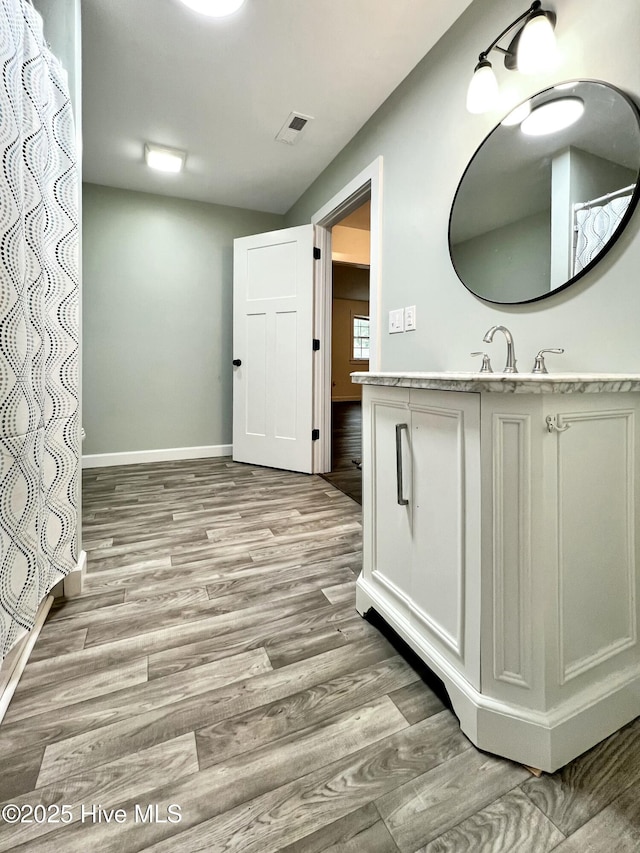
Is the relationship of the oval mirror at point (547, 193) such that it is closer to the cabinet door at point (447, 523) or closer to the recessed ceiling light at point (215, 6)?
the cabinet door at point (447, 523)

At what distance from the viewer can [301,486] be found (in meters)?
2.70

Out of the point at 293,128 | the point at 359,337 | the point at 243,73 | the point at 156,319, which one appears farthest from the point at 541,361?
the point at 359,337

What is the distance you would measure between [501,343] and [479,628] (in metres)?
1.01

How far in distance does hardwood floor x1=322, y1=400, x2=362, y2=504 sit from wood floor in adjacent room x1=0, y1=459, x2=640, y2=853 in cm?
127

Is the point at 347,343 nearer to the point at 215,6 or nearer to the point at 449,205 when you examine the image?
the point at 449,205

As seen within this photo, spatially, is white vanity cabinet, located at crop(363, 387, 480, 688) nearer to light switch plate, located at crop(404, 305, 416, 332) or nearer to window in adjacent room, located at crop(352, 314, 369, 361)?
light switch plate, located at crop(404, 305, 416, 332)

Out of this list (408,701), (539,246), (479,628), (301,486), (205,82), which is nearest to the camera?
(479,628)

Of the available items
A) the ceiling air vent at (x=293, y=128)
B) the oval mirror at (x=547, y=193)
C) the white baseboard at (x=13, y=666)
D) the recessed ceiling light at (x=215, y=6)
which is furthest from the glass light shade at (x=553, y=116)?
the white baseboard at (x=13, y=666)

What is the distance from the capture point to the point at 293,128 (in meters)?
2.32

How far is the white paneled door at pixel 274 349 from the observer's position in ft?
9.86

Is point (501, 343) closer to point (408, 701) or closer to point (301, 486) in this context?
point (408, 701)

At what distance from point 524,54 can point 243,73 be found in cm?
141

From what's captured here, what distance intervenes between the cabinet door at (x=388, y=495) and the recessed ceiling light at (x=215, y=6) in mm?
1724

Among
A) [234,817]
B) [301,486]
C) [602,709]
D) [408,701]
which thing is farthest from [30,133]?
[301,486]
